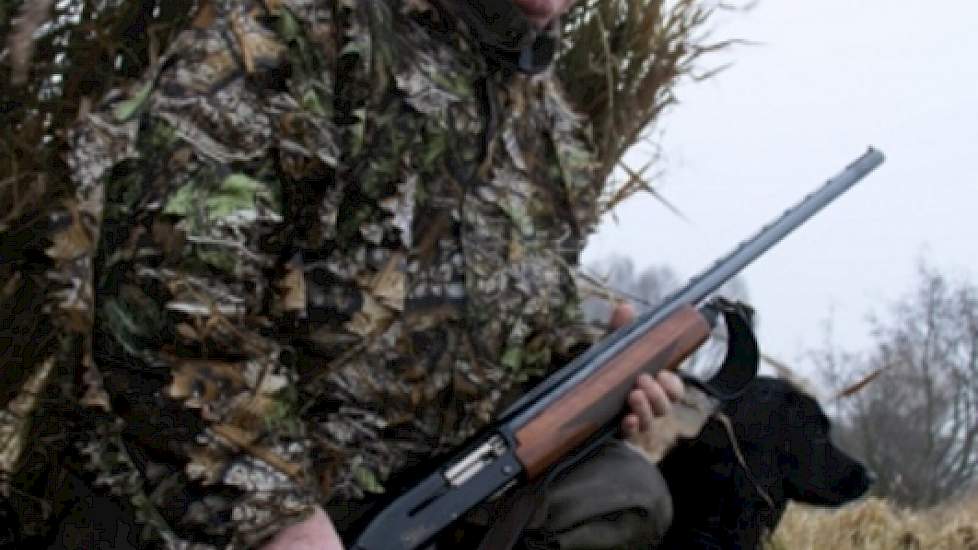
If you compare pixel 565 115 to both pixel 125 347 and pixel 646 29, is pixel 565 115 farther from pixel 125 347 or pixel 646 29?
pixel 125 347

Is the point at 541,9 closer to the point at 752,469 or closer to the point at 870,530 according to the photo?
the point at 752,469

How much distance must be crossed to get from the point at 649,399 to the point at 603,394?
11cm

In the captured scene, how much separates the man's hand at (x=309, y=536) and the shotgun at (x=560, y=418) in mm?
298

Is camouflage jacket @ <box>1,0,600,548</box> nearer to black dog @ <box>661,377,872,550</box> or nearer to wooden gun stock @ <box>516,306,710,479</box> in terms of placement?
wooden gun stock @ <box>516,306,710,479</box>

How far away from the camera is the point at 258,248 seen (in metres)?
2.02

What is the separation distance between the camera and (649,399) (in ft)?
9.17

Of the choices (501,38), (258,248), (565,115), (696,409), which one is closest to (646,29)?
(565,115)

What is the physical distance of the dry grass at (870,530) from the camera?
189 inches

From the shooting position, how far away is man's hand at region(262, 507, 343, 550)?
200cm

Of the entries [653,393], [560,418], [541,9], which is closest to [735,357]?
[653,393]

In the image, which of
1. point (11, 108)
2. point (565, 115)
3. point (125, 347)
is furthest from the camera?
point (565, 115)

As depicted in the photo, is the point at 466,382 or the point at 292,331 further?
the point at 466,382

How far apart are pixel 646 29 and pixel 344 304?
153 centimetres

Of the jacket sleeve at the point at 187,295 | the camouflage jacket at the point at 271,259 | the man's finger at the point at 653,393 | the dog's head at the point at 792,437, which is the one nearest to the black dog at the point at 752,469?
the dog's head at the point at 792,437
